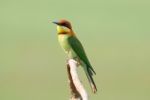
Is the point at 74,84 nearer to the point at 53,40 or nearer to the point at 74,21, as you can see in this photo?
the point at 53,40

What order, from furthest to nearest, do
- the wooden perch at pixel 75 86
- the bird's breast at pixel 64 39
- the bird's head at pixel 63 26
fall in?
the bird's breast at pixel 64 39 < the bird's head at pixel 63 26 < the wooden perch at pixel 75 86

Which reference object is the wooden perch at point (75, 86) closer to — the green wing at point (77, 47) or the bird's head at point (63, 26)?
the bird's head at point (63, 26)

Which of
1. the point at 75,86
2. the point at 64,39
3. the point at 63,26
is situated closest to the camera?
the point at 75,86

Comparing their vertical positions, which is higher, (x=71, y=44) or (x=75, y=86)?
(x=75, y=86)

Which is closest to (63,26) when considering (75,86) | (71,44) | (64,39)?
(64,39)

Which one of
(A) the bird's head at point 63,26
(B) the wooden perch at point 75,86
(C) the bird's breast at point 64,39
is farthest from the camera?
(C) the bird's breast at point 64,39

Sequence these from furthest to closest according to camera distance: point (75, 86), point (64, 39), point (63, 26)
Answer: point (64, 39), point (63, 26), point (75, 86)

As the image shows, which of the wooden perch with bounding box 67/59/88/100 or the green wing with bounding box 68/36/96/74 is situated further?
the green wing with bounding box 68/36/96/74

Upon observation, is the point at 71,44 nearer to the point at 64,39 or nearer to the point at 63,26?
the point at 64,39

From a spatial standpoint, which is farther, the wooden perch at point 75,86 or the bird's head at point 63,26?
the bird's head at point 63,26

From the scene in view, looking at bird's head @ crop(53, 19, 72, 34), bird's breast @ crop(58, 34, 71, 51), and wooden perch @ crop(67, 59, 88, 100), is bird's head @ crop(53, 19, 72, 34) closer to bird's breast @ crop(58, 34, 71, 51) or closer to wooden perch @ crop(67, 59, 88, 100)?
bird's breast @ crop(58, 34, 71, 51)

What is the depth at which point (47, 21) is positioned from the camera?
13.6 meters

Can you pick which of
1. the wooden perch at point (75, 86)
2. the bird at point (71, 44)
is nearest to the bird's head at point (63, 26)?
the bird at point (71, 44)

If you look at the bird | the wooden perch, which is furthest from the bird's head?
the wooden perch
